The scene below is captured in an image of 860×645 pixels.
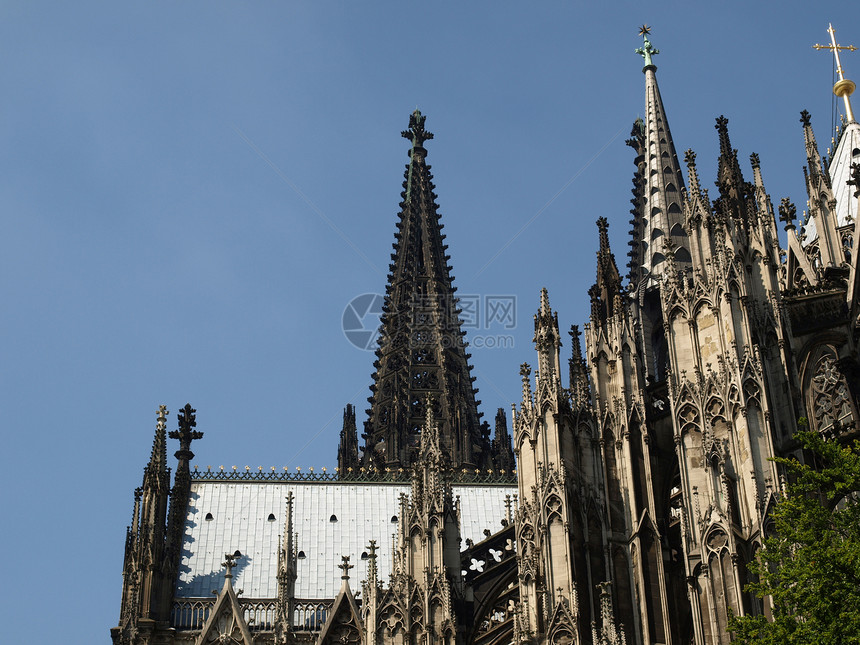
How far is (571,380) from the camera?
3450cm

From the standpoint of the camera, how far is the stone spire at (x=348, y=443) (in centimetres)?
6128

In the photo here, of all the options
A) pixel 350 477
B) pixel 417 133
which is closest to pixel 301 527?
pixel 350 477

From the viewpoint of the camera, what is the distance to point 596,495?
105ft

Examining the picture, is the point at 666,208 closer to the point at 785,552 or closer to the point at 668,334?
the point at 668,334

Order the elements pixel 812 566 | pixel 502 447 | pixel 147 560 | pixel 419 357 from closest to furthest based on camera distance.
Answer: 1. pixel 812 566
2. pixel 147 560
3. pixel 502 447
4. pixel 419 357

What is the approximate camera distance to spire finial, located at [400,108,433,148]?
7856cm

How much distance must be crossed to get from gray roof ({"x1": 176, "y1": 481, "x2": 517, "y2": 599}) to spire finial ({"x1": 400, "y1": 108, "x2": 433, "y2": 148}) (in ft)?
105

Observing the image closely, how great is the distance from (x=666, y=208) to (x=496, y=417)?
14764 millimetres

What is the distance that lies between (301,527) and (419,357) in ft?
61.3

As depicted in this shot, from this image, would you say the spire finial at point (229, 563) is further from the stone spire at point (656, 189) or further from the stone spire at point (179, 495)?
the stone spire at point (656, 189)

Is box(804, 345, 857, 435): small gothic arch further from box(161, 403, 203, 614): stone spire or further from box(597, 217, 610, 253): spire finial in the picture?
box(161, 403, 203, 614): stone spire

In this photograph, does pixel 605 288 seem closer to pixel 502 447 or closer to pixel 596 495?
pixel 596 495

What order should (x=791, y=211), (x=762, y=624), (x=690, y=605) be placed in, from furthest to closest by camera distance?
(x=791, y=211), (x=690, y=605), (x=762, y=624)

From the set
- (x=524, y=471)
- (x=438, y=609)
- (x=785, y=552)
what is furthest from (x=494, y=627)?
(x=785, y=552)
